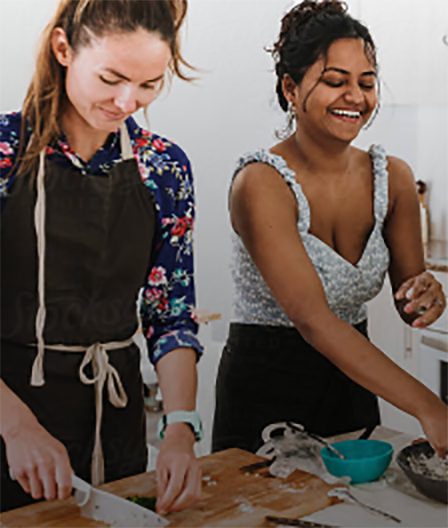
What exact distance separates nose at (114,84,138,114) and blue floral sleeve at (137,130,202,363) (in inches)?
3.0

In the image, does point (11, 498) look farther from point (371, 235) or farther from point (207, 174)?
point (371, 235)

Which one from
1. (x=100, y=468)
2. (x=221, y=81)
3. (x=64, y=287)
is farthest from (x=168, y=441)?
(x=221, y=81)

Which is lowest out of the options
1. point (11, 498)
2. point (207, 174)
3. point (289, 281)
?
point (11, 498)

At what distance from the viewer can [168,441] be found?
3.46 ft

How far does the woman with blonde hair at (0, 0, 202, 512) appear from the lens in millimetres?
1037

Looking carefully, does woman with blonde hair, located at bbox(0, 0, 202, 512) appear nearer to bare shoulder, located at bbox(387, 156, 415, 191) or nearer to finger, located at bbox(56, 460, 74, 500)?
finger, located at bbox(56, 460, 74, 500)

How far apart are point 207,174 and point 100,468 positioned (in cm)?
57

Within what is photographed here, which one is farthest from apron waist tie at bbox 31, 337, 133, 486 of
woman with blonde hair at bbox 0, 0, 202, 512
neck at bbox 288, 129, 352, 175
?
neck at bbox 288, 129, 352, 175

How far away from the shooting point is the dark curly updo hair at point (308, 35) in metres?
1.38

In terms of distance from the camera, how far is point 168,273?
43.9 inches

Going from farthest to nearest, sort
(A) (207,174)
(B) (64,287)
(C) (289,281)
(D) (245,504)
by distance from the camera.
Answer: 1. (A) (207,174)
2. (C) (289,281)
3. (B) (64,287)
4. (D) (245,504)

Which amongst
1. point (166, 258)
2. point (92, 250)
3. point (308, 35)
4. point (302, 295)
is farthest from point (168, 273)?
point (308, 35)

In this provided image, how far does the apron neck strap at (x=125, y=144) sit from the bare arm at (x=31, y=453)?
1.28 feet

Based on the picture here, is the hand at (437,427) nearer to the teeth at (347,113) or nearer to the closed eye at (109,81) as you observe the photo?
the teeth at (347,113)
